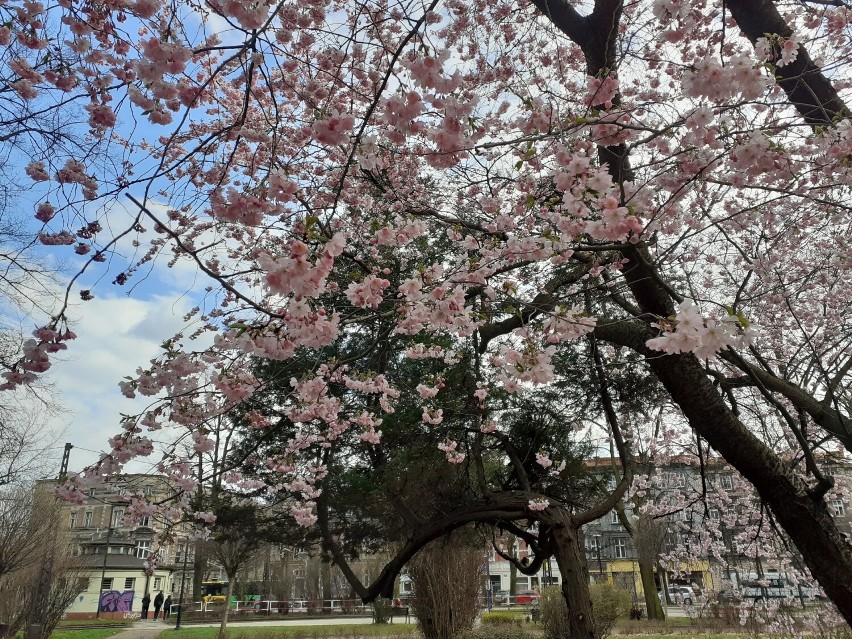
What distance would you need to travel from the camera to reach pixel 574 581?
Answer: 609cm

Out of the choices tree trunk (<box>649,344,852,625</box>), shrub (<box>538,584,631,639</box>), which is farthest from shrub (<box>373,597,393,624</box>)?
tree trunk (<box>649,344,852,625</box>)

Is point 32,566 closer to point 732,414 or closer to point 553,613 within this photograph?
point 553,613

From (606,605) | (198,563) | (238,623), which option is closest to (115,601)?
(198,563)

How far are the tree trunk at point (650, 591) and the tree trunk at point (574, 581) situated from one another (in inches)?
456

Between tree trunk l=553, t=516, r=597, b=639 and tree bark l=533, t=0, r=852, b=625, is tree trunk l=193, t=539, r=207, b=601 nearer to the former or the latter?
tree trunk l=553, t=516, r=597, b=639

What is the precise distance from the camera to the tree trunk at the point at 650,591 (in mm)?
15656

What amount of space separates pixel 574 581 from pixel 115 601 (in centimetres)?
2939

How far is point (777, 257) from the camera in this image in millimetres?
6059

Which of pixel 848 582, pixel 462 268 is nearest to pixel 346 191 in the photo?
pixel 462 268

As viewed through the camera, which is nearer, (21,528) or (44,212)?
(44,212)

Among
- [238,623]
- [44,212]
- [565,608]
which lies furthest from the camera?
[238,623]

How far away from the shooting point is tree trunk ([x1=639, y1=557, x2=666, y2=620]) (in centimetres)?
1566

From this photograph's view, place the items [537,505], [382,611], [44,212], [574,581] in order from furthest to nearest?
[382,611], [537,505], [574,581], [44,212]

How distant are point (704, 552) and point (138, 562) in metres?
31.0
